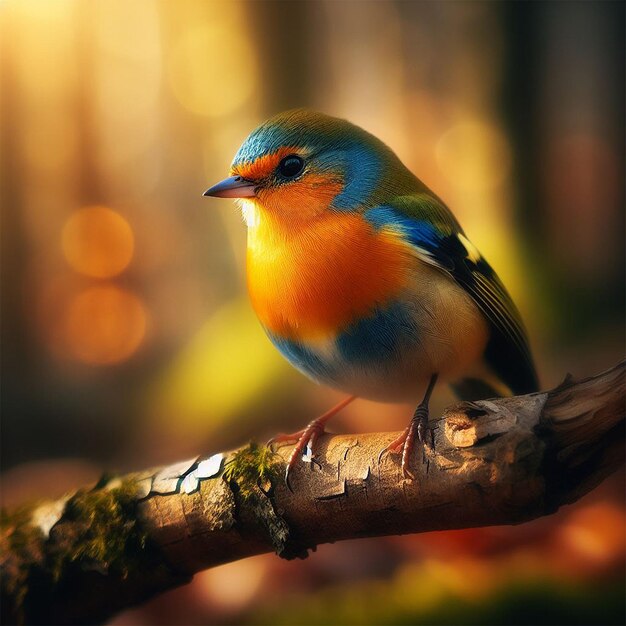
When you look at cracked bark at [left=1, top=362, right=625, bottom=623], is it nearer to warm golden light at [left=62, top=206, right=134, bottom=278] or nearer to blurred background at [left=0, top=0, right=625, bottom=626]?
blurred background at [left=0, top=0, right=625, bottom=626]

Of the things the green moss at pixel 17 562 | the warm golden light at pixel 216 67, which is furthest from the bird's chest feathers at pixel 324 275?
the warm golden light at pixel 216 67

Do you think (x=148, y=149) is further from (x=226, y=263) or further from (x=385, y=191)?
(x=385, y=191)

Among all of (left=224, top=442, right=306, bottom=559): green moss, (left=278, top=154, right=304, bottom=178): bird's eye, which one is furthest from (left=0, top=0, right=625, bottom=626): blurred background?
(left=278, top=154, right=304, bottom=178): bird's eye

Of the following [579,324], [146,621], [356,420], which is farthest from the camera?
Result: [356,420]

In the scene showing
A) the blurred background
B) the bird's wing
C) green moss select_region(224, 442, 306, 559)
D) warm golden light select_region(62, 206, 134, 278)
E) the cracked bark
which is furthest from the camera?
warm golden light select_region(62, 206, 134, 278)

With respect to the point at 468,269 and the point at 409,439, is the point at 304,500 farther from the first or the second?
the point at 468,269

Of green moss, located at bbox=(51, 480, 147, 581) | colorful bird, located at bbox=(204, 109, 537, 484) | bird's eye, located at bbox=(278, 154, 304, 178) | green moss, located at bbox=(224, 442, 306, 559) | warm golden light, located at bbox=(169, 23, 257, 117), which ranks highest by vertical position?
warm golden light, located at bbox=(169, 23, 257, 117)

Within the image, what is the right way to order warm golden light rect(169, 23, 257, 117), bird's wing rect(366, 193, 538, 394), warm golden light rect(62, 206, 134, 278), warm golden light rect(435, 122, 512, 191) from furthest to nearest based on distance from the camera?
warm golden light rect(62, 206, 134, 278) < warm golden light rect(169, 23, 257, 117) < warm golden light rect(435, 122, 512, 191) < bird's wing rect(366, 193, 538, 394)

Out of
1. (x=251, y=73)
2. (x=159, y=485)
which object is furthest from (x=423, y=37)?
(x=159, y=485)

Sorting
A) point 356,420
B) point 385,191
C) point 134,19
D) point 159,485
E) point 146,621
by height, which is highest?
point 134,19
